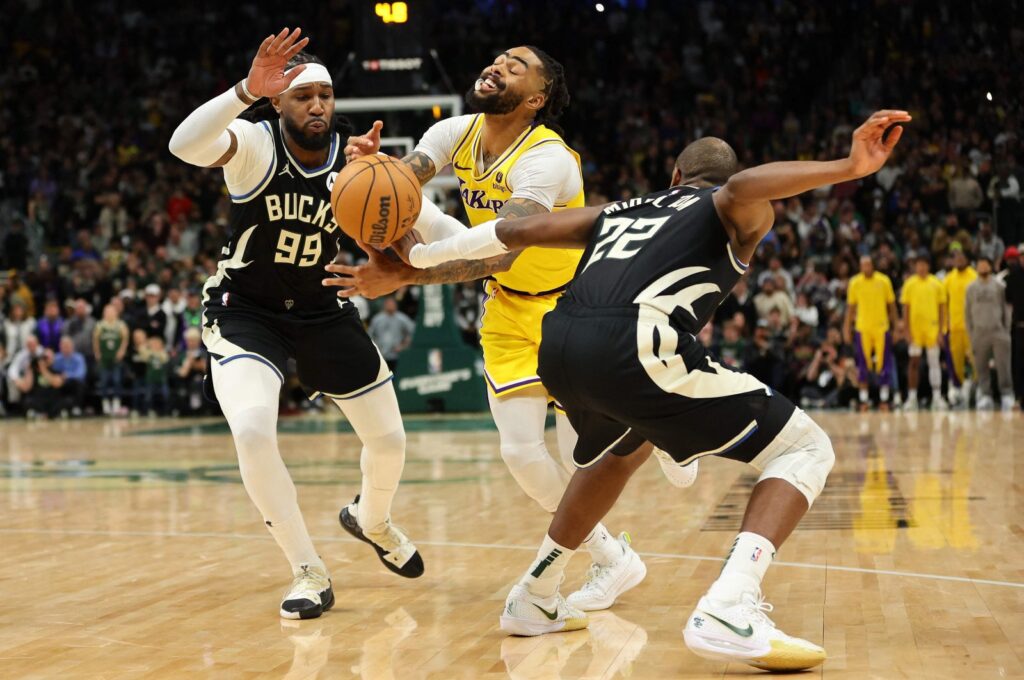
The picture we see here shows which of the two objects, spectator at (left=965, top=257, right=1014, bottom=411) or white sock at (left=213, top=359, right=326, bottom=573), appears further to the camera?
spectator at (left=965, top=257, right=1014, bottom=411)

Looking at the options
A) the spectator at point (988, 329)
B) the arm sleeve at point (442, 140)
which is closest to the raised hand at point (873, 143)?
the arm sleeve at point (442, 140)

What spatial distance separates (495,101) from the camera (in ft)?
18.8

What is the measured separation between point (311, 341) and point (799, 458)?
7.77 feet

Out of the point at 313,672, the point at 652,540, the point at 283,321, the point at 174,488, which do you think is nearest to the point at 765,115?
the point at 174,488

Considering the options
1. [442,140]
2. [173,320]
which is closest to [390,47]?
[173,320]

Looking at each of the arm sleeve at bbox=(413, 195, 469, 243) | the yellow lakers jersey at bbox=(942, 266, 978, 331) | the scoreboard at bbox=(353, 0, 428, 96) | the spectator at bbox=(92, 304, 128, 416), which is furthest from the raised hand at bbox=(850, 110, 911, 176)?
the spectator at bbox=(92, 304, 128, 416)

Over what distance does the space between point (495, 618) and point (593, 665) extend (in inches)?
35.6

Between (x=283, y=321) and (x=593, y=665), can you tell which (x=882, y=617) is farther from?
(x=283, y=321)

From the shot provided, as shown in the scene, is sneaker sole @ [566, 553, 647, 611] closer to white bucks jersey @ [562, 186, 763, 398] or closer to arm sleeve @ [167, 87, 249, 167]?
white bucks jersey @ [562, 186, 763, 398]

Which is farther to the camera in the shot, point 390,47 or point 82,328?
point 82,328

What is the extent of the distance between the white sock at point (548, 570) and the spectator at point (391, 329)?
1360 centimetres

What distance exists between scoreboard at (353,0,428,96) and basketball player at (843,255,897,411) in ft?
21.0

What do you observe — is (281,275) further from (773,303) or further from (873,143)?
(773,303)

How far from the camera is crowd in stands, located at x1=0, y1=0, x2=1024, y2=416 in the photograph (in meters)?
18.5
